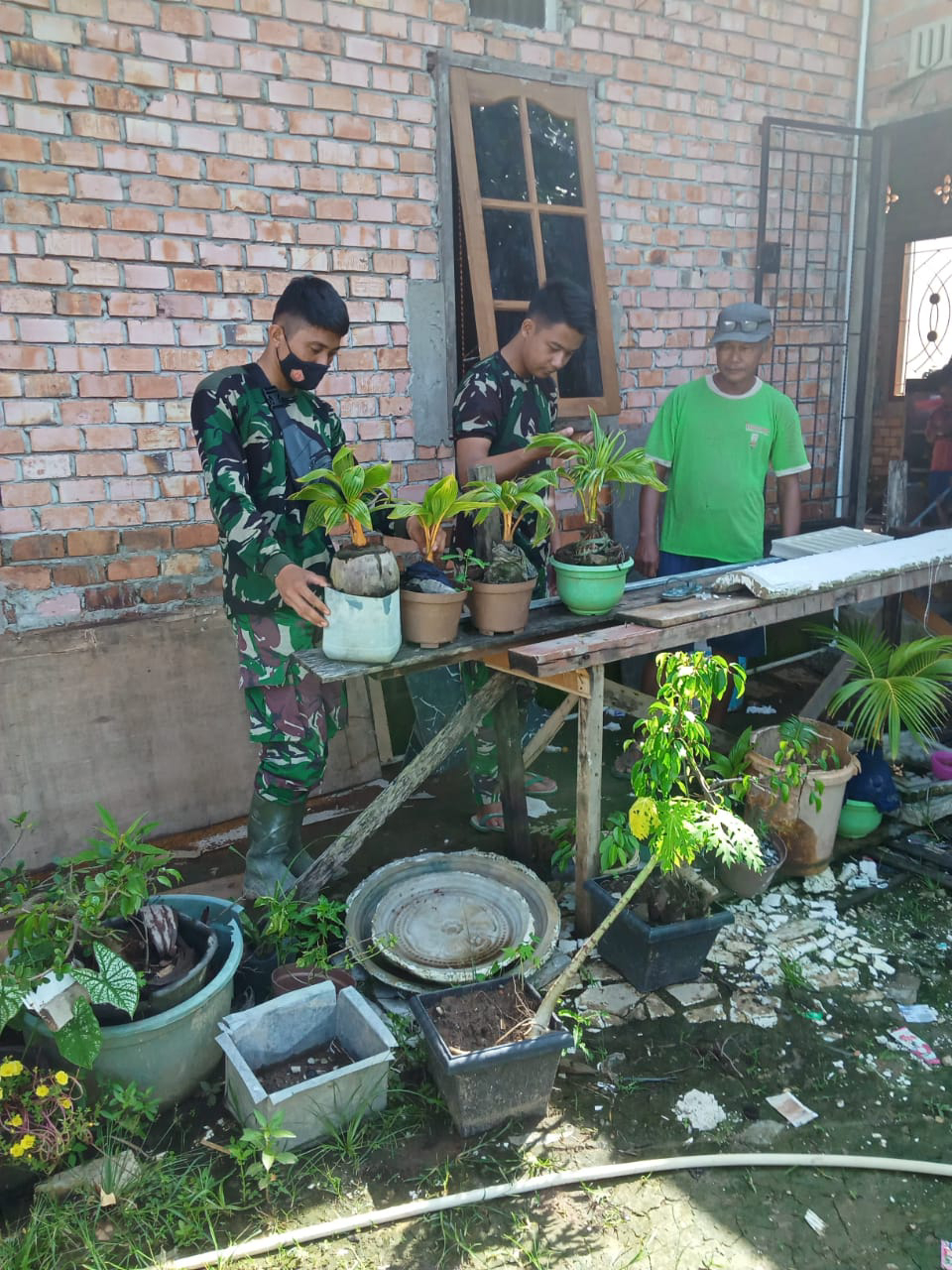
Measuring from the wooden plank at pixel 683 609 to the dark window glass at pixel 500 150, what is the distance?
2285 mm

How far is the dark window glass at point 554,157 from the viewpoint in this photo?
445 cm

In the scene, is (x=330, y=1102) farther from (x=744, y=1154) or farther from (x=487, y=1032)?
(x=744, y=1154)

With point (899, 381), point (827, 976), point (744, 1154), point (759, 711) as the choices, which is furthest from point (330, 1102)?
point (899, 381)

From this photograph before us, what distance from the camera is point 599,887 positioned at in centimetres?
298

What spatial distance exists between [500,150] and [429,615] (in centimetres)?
278

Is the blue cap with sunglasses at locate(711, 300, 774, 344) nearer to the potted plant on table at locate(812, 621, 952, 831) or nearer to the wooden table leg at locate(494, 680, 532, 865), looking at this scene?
the potted plant on table at locate(812, 621, 952, 831)

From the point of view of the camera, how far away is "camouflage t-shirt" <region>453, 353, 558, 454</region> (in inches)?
130

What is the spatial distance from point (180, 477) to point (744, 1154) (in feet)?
10.1

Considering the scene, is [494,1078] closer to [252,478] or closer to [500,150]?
[252,478]

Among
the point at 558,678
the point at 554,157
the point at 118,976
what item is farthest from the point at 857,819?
the point at 554,157

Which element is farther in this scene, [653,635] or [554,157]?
[554,157]

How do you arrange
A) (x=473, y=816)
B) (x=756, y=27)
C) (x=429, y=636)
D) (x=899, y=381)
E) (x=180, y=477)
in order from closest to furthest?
(x=429, y=636) < (x=180, y=477) < (x=473, y=816) < (x=756, y=27) < (x=899, y=381)

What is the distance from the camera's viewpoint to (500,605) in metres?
2.87

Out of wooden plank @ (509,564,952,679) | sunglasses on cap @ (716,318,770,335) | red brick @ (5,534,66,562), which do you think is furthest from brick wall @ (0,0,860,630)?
wooden plank @ (509,564,952,679)
